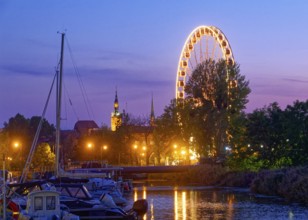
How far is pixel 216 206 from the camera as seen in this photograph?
2114 inches

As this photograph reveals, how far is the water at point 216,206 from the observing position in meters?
45.9

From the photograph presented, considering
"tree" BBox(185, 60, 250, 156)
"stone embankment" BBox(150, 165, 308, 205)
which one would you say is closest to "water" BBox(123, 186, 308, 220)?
"stone embankment" BBox(150, 165, 308, 205)

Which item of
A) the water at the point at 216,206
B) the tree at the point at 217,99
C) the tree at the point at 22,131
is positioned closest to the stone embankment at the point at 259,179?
the water at the point at 216,206

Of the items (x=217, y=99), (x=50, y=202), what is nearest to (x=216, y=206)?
(x=50, y=202)

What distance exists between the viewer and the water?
45906 mm

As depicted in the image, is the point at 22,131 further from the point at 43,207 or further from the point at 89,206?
the point at 43,207

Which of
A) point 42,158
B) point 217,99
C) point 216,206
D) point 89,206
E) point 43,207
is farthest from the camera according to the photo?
point 42,158

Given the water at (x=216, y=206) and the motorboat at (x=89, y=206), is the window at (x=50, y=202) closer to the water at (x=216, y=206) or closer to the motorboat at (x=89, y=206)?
the motorboat at (x=89, y=206)

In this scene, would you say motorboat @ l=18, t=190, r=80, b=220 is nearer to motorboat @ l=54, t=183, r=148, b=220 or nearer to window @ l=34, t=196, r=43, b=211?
window @ l=34, t=196, r=43, b=211

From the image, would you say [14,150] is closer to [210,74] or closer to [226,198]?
[210,74]

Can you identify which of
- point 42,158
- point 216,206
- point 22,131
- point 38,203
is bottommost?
point 216,206

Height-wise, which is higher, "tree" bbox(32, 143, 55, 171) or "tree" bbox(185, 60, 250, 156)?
"tree" bbox(185, 60, 250, 156)

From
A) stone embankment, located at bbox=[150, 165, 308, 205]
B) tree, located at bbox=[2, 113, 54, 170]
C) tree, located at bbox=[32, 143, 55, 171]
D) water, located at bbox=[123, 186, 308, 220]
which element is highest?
tree, located at bbox=[2, 113, 54, 170]

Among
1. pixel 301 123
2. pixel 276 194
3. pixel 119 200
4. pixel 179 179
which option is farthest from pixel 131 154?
pixel 119 200
